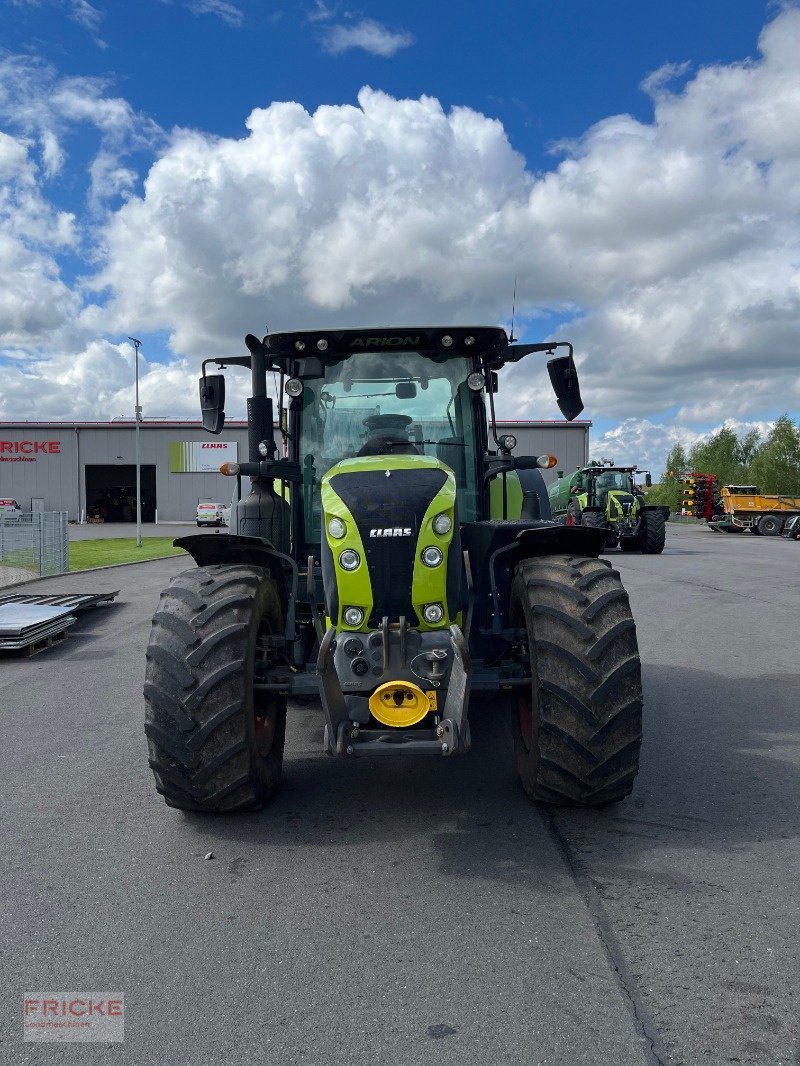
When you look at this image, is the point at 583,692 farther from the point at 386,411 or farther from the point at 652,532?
the point at 652,532

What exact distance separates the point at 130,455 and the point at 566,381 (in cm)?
5422

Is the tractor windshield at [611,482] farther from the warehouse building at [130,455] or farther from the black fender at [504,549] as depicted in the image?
the warehouse building at [130,455]

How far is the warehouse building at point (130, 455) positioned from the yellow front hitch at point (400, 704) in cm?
5201

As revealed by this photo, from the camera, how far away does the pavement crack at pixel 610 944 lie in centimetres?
253

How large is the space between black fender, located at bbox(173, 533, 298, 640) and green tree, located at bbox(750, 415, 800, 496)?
58.4 m

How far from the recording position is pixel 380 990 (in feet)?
9.17

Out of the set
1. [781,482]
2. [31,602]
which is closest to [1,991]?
[31,602]

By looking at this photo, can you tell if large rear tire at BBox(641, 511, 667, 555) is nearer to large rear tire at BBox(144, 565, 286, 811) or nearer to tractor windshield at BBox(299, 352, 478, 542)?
tractor windshield at BBox(299, 352, 478, 542)

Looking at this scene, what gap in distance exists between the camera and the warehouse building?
55531mm

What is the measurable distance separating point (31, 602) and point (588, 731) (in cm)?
1000

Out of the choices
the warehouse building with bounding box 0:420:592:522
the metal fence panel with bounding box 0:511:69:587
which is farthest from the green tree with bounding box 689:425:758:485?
the metal fence panel with bounding box 0:511:69:587

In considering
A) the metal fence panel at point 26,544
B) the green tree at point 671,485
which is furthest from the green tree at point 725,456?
the metal fence panel at point 26,544

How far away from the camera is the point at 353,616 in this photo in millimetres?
4055

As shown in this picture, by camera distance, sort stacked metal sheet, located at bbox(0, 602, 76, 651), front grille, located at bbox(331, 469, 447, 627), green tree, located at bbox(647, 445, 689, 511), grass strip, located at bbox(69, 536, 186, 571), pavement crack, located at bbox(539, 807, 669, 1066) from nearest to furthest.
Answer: pavement crack, located at bbox(539, 807, 669, 1066)
front grille, located at bbox(331, 469, 447, 627)
stacked metal sheet, located at bbox(0, 602, 76, 651)
grass strip, located at bbox(69, 536, 186, 571)
green tree, located at bbox(647, 445, 689, 511)
